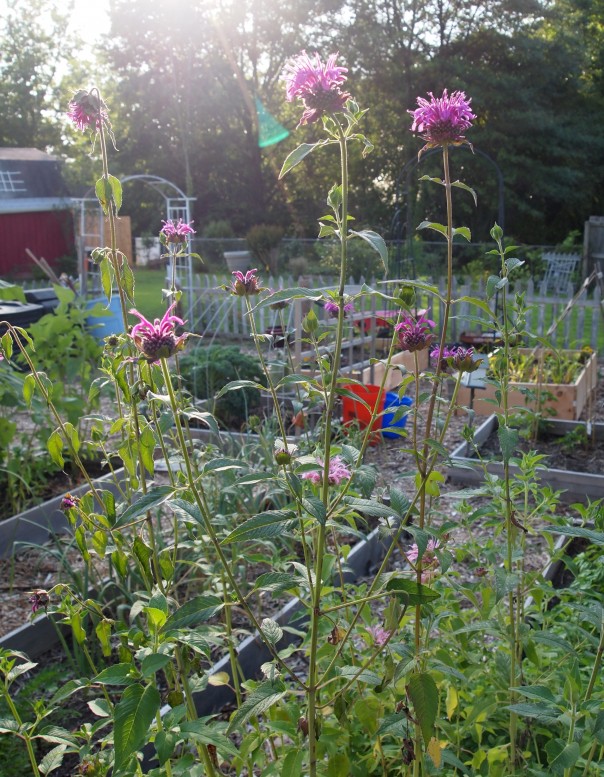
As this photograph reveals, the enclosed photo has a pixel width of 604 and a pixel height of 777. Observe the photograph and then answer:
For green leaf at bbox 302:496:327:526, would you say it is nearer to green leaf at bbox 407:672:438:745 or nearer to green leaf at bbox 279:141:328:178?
green leaf at bbox 407:672:438:745

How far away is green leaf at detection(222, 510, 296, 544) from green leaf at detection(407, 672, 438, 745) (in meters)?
0.32

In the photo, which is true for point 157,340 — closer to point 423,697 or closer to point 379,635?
point 423,697

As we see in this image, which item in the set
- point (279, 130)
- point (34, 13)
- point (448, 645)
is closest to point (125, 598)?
point (448, 645)

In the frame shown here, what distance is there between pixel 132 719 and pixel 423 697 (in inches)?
17.7

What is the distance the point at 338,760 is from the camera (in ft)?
4.53

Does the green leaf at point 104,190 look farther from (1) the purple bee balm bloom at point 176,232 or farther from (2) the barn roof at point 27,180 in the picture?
(2) the barn roof at point 27,180

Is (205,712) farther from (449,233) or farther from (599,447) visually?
(599,447)

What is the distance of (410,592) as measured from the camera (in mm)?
1130

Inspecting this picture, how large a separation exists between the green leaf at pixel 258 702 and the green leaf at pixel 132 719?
0.53 ft

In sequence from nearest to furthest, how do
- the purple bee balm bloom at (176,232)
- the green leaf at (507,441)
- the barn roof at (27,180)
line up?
the green leaf at (507,441)
the purple bee balm bloom at (176,232)
the barn roof at (27,180)

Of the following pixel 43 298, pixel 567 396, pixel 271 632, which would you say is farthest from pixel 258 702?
pixel 43 298

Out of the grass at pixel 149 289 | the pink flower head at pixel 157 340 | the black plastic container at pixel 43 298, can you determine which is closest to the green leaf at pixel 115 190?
the pink flower head at pixel 157 340

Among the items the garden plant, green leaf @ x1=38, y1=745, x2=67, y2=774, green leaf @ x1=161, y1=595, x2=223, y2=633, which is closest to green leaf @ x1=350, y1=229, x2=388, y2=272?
the garden plant

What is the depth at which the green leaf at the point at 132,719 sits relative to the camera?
1024 mm
